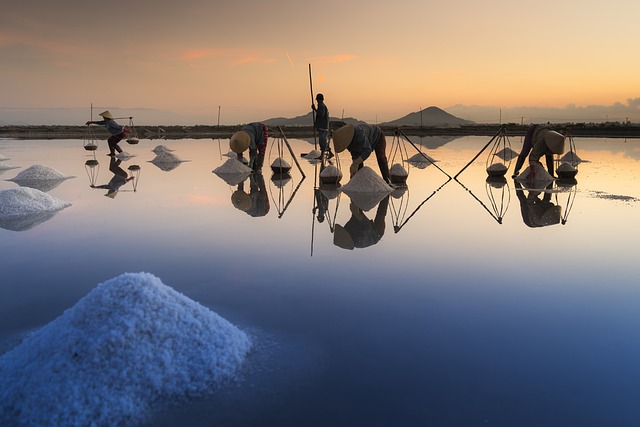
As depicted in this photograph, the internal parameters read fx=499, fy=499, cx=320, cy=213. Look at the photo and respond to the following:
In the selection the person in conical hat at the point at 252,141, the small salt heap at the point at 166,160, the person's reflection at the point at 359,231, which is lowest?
the person's reflection at the point at 359,231

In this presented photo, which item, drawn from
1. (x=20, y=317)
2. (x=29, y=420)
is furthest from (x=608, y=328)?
(x=20, y=317)

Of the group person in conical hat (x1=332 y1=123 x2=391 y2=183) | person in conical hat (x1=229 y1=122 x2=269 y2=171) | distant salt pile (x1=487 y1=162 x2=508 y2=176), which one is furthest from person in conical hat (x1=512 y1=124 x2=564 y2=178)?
person in conical hat (x1=229 y1=122 x2=269 y2=171)

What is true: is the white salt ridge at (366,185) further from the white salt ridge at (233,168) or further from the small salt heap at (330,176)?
the white salt ridge at (233,168)

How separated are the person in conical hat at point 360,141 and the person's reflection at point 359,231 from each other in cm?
182

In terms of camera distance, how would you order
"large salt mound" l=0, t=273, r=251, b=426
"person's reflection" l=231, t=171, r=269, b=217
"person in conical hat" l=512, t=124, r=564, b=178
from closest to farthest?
"large salt mound" l=0, t=273, r=251, b=426 < "person's reflection" l=231, t=171, r=269, b=217 < "person in conical hat" l=512, t=124, r=564, b=178

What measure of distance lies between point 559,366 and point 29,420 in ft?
7.00

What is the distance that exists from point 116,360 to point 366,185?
19.0 feet

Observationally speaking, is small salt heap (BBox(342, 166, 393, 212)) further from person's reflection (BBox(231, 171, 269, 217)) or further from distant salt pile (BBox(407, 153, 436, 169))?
distant salt pile (BBox(407, 153, 436, 169))

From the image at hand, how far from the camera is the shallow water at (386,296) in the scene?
6.31 feet

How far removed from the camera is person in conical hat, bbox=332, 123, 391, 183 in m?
7.54

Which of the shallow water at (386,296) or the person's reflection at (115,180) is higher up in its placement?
the person's reflection at (115,180)

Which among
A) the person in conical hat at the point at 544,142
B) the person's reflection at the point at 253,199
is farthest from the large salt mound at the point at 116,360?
the person in conical hat at the point at 544,142

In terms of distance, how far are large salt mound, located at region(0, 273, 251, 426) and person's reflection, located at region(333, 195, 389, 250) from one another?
2.33 meters

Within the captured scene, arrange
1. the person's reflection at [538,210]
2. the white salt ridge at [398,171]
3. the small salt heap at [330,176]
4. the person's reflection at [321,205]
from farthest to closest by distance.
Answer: the white salt ridge at [398,171] → the small salt heap at [330,176] → the person's reflection at [321,205] → the person's reflection at [538,210]
